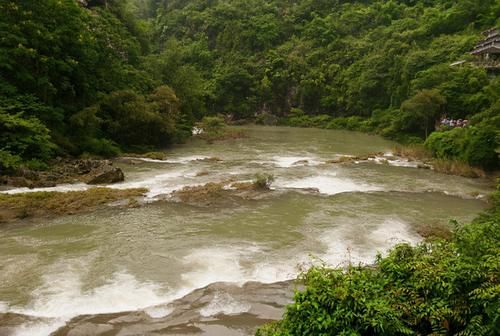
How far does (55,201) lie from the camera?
19344 mm

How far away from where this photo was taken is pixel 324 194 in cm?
2338

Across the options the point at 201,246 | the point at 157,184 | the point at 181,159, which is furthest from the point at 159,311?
the point at 181,159

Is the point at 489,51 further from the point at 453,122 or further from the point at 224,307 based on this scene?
the point at 224,307

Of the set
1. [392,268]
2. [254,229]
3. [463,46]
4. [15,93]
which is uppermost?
[463,46]

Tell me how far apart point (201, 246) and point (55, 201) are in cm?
776

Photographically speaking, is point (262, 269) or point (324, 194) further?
point (324, 194)

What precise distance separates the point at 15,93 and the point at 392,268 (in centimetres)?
2674

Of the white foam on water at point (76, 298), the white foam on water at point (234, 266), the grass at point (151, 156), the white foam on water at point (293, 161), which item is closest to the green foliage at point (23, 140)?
the grass at point (151, 156)

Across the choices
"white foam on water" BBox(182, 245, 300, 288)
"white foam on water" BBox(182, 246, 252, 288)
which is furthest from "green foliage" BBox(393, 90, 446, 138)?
"white foam on water" BBox(182, 246, 252, 288)

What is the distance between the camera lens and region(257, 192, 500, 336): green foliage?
21.2 ft

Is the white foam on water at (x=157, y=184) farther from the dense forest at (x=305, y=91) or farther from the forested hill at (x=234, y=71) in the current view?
the forested hill at (x=234, y=71)

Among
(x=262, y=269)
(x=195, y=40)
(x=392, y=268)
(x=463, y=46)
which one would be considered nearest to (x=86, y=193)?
(x=262, y=269)

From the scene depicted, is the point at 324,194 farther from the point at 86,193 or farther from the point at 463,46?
the point at 463,46

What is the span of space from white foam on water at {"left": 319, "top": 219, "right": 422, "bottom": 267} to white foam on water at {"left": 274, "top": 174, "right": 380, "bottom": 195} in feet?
17.8
